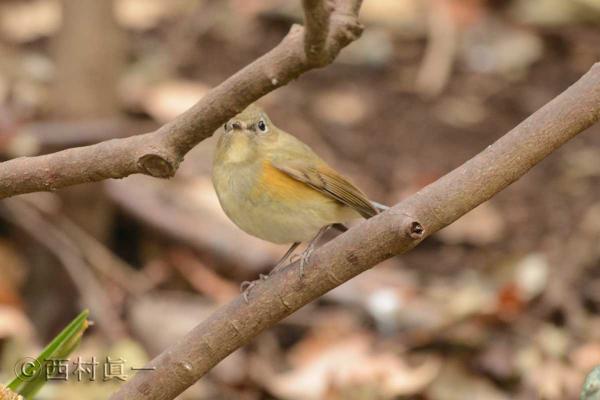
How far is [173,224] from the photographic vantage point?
6359 millimetres

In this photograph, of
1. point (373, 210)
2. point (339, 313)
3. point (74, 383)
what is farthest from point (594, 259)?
point (74, 383)

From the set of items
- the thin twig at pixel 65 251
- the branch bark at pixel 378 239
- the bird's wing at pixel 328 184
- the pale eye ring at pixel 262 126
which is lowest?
the branch bark at pixel 378 239

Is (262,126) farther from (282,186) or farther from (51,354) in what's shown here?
(51,354)

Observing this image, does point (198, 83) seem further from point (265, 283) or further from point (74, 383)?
point (265, 283)

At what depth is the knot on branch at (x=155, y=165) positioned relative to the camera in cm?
238

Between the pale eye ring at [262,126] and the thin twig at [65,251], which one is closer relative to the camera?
the pale eye ring at [262,126]

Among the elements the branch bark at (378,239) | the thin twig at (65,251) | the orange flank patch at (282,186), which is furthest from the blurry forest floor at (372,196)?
the branch bark at (378,239)

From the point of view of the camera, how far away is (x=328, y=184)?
3.81 m

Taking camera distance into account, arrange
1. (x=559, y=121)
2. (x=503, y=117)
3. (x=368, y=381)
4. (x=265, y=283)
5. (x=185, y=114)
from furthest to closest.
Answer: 1. (x=503, y=117)
2. (x=368, y=381)
3. (x=265, y=283)
4. (x=559, y=121)
5. (x=185, y=114)

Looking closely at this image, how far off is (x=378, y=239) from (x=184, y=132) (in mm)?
527

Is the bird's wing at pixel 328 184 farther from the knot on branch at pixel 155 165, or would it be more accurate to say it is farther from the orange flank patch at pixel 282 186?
the knot on branch at pixel 155 165

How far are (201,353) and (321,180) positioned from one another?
121 centimetres

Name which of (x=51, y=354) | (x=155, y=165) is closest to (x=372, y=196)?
(x=51, y=354)

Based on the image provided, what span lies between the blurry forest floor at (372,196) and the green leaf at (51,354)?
2.06 metres
